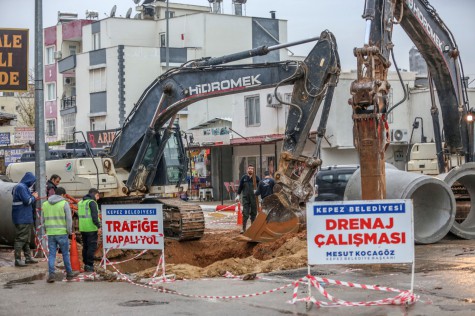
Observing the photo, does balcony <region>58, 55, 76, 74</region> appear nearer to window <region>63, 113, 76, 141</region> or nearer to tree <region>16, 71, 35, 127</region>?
window <region>63, 113, 76, 141</region>

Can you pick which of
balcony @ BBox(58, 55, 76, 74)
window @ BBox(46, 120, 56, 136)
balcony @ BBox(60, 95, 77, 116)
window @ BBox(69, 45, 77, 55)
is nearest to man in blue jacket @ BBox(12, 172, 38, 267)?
balcony @ BBox(58, 55, 76, 74)

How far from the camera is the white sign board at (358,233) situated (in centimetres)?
1230

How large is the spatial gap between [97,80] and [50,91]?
9587mm

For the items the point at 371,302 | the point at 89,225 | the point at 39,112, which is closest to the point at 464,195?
the point at 89,225

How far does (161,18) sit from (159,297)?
52340mm

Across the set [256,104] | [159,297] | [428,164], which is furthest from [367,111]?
[256,104]

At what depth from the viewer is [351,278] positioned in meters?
14.5

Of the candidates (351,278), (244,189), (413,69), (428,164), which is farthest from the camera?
(413,69)

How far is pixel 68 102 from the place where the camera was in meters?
63.9

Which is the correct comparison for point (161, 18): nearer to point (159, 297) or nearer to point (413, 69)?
point (413, 69)

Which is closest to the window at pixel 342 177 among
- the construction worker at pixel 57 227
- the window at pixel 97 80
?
the construction worker at pixel 57 227

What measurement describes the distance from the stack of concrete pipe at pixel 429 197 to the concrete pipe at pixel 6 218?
7.53 m

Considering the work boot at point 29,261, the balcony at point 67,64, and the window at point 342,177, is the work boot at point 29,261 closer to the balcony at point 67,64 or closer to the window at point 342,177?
the window at point 342,177

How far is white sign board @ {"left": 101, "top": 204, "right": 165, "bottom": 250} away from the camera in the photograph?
16.1 meters
